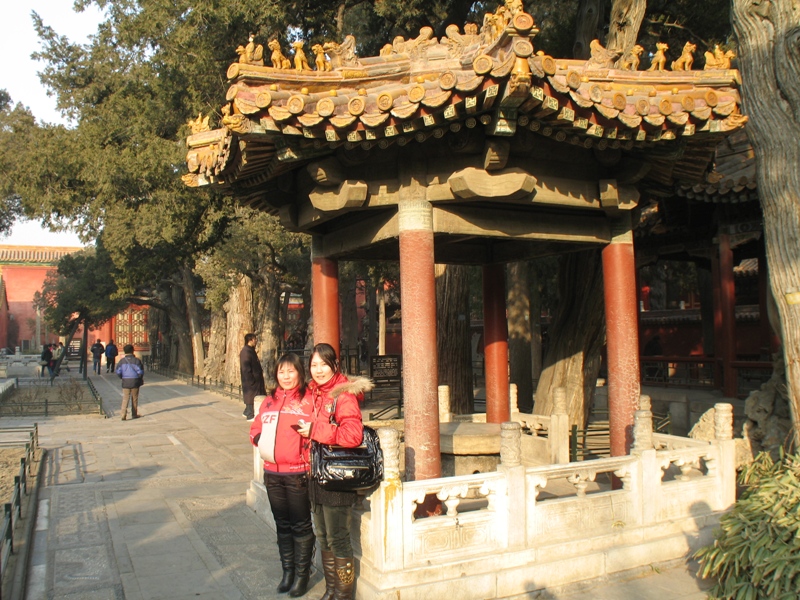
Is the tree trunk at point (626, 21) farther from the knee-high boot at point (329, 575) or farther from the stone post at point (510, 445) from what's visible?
the knee-high boot at point (329, 575)

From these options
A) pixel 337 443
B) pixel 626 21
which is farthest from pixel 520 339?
pixel 337 443

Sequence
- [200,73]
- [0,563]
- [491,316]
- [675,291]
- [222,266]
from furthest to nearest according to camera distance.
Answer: [675,291]
[222,266]
[200,73]
[491,316]
[0,563]

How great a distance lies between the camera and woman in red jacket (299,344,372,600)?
13.9 feet

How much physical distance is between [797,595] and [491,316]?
4325mm

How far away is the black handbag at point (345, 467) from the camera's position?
423 centimetres

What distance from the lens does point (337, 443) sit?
13.9 feet

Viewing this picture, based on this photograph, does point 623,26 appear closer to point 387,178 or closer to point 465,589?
point 387,178

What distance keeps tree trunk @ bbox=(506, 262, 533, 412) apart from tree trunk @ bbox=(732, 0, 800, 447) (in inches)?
288

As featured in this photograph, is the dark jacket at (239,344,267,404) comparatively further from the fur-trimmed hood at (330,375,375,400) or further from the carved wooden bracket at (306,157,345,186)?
the fur-trimmed hood at (330,375,375,400)

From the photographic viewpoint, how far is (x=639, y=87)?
512cm

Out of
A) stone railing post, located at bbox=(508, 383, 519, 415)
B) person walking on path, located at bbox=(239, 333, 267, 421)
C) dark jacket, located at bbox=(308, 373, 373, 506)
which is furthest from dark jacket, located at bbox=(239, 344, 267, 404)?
dark jacket, located at bbox=(308, 373, 373, 506)

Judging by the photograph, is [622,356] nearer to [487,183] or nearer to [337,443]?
[487,183]

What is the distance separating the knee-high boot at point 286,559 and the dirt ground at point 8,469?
195 inches

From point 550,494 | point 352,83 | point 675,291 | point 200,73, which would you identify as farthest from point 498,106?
point 675,291
